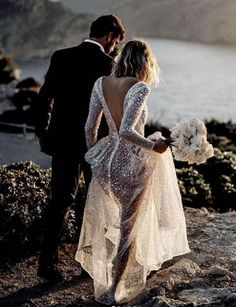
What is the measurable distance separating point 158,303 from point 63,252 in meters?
1.91

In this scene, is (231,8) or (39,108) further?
(231,8)

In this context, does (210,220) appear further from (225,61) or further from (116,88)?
(225,61)

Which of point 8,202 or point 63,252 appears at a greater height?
point 8,202

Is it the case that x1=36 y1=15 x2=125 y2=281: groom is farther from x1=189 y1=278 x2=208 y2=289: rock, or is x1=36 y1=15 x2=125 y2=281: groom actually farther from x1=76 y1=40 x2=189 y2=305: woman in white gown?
x1=189 y1=278 x2=208 y2=289: rock

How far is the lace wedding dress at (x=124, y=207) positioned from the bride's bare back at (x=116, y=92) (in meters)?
0.03

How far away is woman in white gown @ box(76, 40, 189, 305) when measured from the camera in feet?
14.5

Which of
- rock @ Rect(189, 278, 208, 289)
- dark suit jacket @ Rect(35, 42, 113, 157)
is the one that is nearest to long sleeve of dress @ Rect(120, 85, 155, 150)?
dark suit jacket @ Rect(35, 42, 113, 157)

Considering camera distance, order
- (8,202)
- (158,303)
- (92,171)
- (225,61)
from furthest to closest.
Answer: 1. (225,61)
2. (8,202)
3. (92,171)
4. (158,303)

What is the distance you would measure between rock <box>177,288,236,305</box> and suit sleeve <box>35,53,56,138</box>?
1.49m

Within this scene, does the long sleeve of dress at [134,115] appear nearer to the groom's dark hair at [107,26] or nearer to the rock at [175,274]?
the groom's dark hair at [107,26]

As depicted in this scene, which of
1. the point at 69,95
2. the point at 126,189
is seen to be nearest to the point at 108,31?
the point at 69,95

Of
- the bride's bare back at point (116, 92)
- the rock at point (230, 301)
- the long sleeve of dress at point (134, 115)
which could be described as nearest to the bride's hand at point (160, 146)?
the long sleeve of dress at point (134, 115)

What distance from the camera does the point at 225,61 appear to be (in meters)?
62.7

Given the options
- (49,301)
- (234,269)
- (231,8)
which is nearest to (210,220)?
(234,269)
